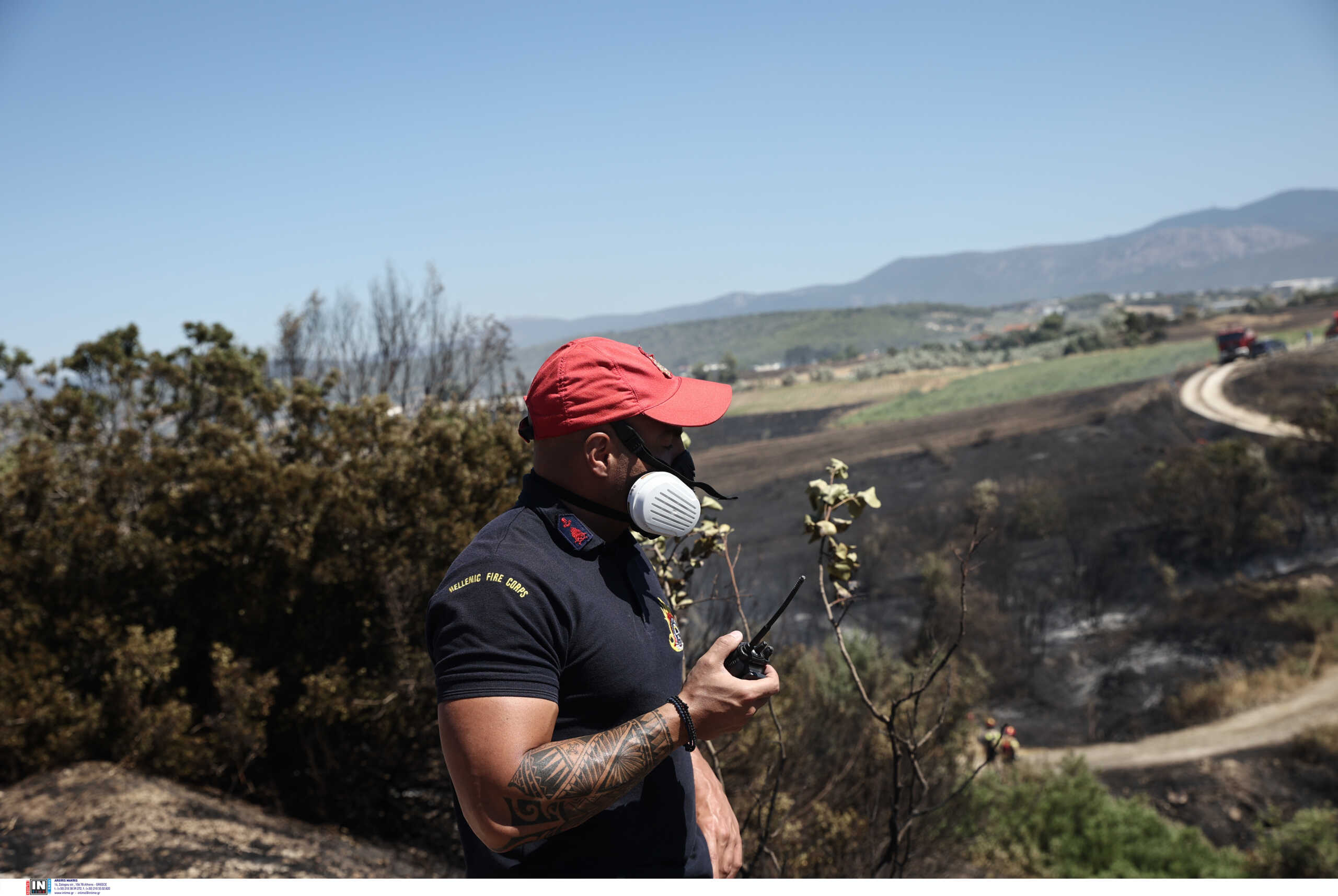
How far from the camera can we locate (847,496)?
2.69m

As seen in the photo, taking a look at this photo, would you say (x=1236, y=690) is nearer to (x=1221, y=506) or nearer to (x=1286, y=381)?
(x=1221, y=506)

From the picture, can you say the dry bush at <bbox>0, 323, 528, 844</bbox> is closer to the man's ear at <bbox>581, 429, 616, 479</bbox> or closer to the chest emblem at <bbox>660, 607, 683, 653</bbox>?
the chest emblem at <bbox>660, 607, 683, 653</bbox>

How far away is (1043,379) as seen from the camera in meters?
46.5

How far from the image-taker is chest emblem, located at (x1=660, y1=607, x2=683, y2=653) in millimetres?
1597

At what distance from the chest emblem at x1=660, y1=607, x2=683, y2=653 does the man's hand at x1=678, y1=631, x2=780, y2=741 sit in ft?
0.58

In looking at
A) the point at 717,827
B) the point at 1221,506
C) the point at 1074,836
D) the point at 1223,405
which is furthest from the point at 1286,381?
the point at 717,827

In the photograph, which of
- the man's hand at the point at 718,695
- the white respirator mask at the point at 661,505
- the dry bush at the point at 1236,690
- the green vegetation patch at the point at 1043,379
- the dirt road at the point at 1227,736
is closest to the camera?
the man's hand at the point at 718,695

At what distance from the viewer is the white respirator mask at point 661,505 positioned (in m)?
1.51

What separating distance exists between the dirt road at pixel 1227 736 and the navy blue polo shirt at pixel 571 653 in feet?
59.9

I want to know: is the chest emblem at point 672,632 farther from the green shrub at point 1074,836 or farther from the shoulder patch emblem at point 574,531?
the green shrub at point 1074,836

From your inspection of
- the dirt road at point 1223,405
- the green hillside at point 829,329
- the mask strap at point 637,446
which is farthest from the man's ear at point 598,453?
the green hillside at point 829,329

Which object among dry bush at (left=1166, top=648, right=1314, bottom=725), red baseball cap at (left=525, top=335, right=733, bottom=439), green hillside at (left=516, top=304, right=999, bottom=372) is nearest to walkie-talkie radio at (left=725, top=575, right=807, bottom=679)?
red baseball cap at (left=525, top=335, right=733, bottom=439)

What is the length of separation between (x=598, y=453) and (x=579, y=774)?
1.83ft
